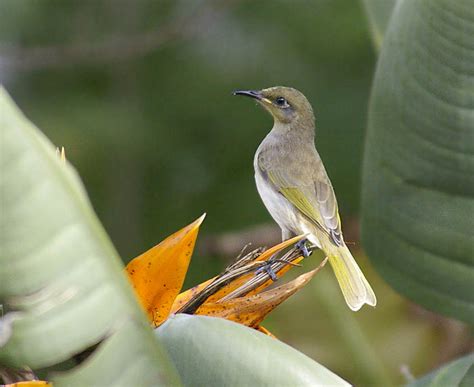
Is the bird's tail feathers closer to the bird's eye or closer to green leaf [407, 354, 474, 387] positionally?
green leaf [407, 354, 474, 387]

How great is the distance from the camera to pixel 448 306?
2.08 m

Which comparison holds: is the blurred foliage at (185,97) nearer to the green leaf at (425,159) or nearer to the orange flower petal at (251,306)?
the green leaf at (425,159)

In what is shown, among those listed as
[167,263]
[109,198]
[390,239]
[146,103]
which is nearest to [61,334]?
[167,263]

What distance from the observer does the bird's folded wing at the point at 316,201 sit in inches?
83.0

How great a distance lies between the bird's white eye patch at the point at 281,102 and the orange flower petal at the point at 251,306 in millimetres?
820

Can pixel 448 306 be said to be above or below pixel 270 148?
below

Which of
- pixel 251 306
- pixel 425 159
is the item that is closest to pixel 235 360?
pixel 251 306

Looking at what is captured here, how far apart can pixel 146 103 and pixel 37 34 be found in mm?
625

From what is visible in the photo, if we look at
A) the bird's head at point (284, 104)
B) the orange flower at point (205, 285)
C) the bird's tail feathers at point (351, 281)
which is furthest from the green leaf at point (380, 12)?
the orange flower at point (205, 285)

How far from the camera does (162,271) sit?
1.48m

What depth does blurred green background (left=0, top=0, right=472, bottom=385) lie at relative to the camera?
11.9 ft

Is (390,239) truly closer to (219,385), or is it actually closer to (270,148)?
(270,148)

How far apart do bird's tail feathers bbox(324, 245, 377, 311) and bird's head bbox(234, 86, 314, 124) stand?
347 mm

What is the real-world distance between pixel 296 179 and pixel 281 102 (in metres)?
0.19
